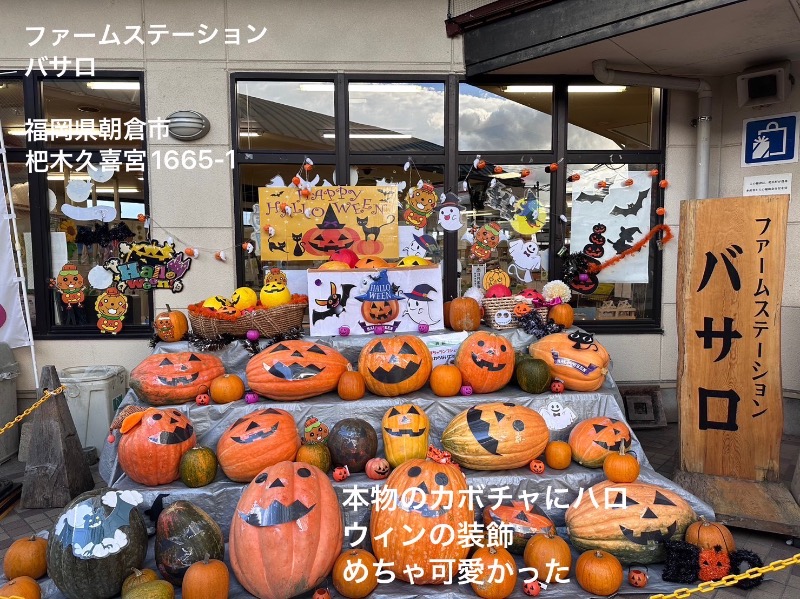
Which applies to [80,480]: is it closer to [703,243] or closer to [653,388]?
[703,243]

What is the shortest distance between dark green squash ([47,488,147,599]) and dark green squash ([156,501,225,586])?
0.46ft

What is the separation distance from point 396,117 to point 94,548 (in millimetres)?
4509

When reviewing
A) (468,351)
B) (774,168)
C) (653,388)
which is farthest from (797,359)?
(468,351)

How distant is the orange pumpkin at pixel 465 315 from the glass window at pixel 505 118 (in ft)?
6.23

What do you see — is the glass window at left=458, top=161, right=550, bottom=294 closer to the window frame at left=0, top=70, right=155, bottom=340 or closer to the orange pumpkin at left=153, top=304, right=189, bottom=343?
the orange pumpkin at left=153, top=304, right=189, bottom=343

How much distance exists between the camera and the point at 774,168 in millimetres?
5277

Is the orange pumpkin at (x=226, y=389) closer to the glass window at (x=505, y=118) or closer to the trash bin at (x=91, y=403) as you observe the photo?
the trash bin at (x=91, y=403)

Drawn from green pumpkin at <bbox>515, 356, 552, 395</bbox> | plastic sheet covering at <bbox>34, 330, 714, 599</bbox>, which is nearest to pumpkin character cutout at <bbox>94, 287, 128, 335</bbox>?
plastic sheet covering at <bbox>34, 330, 714, 599</bbox>

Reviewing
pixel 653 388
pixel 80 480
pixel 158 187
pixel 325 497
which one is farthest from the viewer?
pixel 653 388

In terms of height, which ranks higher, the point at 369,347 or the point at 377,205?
the point at 377,205

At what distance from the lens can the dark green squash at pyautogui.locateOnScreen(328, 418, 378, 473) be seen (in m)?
3.30

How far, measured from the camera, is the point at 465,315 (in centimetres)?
438

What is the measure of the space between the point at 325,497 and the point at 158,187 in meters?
3.82

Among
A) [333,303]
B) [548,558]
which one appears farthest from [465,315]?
[548,558]
